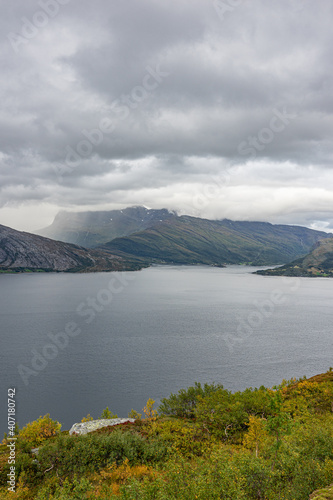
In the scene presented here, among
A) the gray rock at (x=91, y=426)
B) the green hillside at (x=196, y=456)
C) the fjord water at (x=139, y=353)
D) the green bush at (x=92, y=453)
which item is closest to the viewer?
the green hillside at (x=196, y=456)

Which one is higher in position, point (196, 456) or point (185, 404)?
point (196, 456)

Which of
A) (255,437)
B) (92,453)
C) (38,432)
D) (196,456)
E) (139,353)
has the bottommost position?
(139,353)

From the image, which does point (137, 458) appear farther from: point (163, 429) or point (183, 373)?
point (183, 373)

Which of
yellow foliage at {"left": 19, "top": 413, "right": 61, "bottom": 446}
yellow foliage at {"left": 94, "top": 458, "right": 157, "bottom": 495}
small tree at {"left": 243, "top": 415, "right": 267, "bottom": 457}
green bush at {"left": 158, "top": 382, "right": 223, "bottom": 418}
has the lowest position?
green bush at {"left": 158, "top": 382, "right": 223, "bottom": 418}

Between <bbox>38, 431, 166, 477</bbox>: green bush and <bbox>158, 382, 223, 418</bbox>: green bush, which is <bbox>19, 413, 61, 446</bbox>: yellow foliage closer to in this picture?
<bbox>38, 431, 166, 477</bbox>: green bush

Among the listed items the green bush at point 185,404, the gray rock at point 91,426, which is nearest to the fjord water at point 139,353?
the green bush at point 185,404

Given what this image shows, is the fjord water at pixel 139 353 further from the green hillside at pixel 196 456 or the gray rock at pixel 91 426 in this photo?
the green hillside at pixel 196 456

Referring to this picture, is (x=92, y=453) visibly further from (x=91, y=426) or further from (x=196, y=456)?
(x=91, y=426)

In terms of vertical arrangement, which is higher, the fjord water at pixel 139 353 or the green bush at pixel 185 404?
the green bush at pixel 185 404

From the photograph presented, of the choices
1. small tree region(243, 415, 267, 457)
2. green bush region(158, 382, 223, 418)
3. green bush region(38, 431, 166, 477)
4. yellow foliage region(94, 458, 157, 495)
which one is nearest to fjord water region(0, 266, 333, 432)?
green bush region(158, 382, 223, 418)

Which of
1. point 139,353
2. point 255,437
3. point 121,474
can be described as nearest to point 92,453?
point 121,474

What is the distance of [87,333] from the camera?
12756cm

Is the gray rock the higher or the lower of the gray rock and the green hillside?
the lower

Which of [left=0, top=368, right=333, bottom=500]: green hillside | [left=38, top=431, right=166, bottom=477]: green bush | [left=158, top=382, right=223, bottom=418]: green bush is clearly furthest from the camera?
[left=158, top=382, right=223, bottom=418]: green bush
